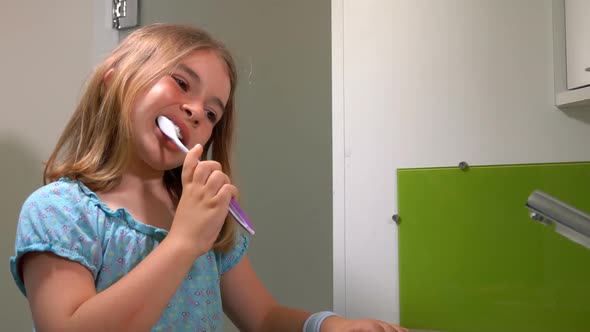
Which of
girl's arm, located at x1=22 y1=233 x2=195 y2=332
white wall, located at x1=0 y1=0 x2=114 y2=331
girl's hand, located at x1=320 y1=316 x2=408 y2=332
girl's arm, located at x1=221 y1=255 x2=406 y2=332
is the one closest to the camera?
girl's arm, located at x1=22 y1=233 x2=195 y2=332

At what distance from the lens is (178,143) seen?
581 mm

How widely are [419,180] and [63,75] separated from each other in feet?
3.00

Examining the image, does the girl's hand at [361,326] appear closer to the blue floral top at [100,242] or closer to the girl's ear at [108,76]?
the blue floral top at [100,242]

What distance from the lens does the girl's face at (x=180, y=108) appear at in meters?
0.60

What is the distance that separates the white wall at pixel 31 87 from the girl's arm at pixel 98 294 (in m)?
0.71

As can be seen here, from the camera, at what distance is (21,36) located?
1177 mm

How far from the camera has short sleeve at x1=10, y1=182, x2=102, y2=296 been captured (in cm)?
53

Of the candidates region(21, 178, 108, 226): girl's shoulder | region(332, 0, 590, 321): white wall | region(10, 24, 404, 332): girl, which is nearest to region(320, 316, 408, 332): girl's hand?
region(10, 24, 404, 332): girl

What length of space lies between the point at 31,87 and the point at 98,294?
0.87 metres

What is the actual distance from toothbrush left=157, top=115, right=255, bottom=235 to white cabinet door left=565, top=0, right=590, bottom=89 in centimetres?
44

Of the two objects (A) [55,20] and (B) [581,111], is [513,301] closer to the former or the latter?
(B) [581,111]

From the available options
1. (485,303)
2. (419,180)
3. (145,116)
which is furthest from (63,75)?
(485,303)

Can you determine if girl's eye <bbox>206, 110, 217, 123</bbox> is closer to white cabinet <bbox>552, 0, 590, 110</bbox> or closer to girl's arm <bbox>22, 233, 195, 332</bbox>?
girl's arm <bbox>22, 233, 195, 332</bbox>

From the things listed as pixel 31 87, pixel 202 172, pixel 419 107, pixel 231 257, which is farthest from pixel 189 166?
pixel 31 87
